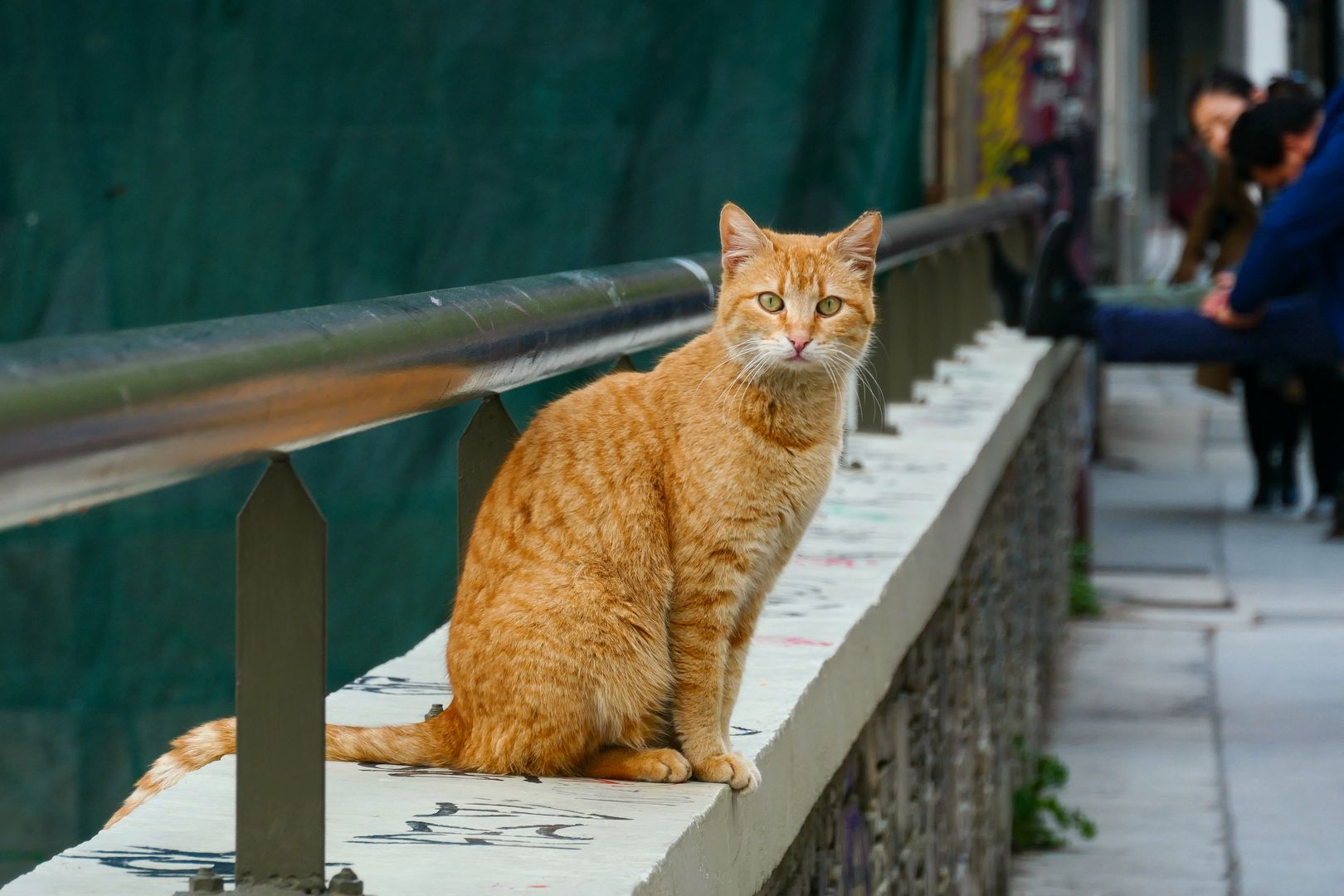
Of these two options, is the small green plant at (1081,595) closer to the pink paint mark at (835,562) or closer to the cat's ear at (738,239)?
the pink paint mark at (835,562)

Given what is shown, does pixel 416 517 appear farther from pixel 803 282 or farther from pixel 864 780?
pixel 803 282

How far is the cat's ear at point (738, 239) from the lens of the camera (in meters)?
2.79

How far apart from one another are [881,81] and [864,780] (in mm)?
3393

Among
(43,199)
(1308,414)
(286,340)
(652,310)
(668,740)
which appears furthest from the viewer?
(1308,414)

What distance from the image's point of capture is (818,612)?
10.5ft

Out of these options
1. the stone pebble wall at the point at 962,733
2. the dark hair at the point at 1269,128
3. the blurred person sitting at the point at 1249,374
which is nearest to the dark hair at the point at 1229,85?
the blurred person sitting at the point at 1249,374

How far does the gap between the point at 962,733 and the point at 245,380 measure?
12.4 feet

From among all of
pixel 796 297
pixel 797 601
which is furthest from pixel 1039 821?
pixel 796 297

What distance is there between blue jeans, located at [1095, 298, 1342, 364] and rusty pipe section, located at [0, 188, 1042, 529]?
14.8ft

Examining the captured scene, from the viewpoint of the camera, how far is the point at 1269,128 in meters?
6.92

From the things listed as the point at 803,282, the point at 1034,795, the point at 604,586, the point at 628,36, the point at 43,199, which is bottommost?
the point at 1034,795

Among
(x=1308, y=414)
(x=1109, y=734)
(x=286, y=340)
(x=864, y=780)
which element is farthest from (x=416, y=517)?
(x=1308, y=414)

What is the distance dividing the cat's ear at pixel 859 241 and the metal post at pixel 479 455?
668 millimetres

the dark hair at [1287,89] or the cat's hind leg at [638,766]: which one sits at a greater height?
the dark hair at [1287,89]
